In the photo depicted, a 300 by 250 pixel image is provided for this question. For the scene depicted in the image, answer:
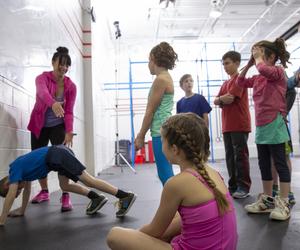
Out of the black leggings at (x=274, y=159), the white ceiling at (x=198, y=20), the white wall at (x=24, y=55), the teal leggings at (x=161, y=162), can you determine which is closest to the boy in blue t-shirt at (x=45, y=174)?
the white wall at (x=24, y=55)

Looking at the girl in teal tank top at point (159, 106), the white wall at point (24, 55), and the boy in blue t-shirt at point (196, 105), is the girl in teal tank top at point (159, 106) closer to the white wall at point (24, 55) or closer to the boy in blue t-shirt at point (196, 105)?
the white wall at point (24, 55)

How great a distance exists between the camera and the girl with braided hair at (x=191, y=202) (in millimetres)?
994

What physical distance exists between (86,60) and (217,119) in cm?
547

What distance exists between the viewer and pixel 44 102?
2.47 m

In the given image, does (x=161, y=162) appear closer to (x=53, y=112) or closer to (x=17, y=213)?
(x=17, y=213)

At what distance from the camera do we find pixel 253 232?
5.45 feet

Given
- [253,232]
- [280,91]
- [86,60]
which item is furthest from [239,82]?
[86,60]

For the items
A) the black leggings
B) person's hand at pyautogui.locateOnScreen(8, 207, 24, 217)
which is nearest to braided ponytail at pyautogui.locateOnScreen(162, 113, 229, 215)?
the black leggings

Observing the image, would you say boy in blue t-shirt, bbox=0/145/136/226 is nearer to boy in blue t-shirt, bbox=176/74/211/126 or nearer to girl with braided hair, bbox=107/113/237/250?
girl with braided hair, bbox=107/113/237/250

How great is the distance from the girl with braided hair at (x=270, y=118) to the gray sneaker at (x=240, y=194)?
0.46 m

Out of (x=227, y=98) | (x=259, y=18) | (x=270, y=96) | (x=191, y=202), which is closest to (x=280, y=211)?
(x=270, y=96)

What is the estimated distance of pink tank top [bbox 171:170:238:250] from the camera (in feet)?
3.26

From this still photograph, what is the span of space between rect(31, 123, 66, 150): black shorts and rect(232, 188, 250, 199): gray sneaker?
54.6 inches

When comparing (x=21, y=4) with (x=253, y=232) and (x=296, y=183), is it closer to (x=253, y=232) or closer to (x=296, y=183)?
(x=253, y=232)
